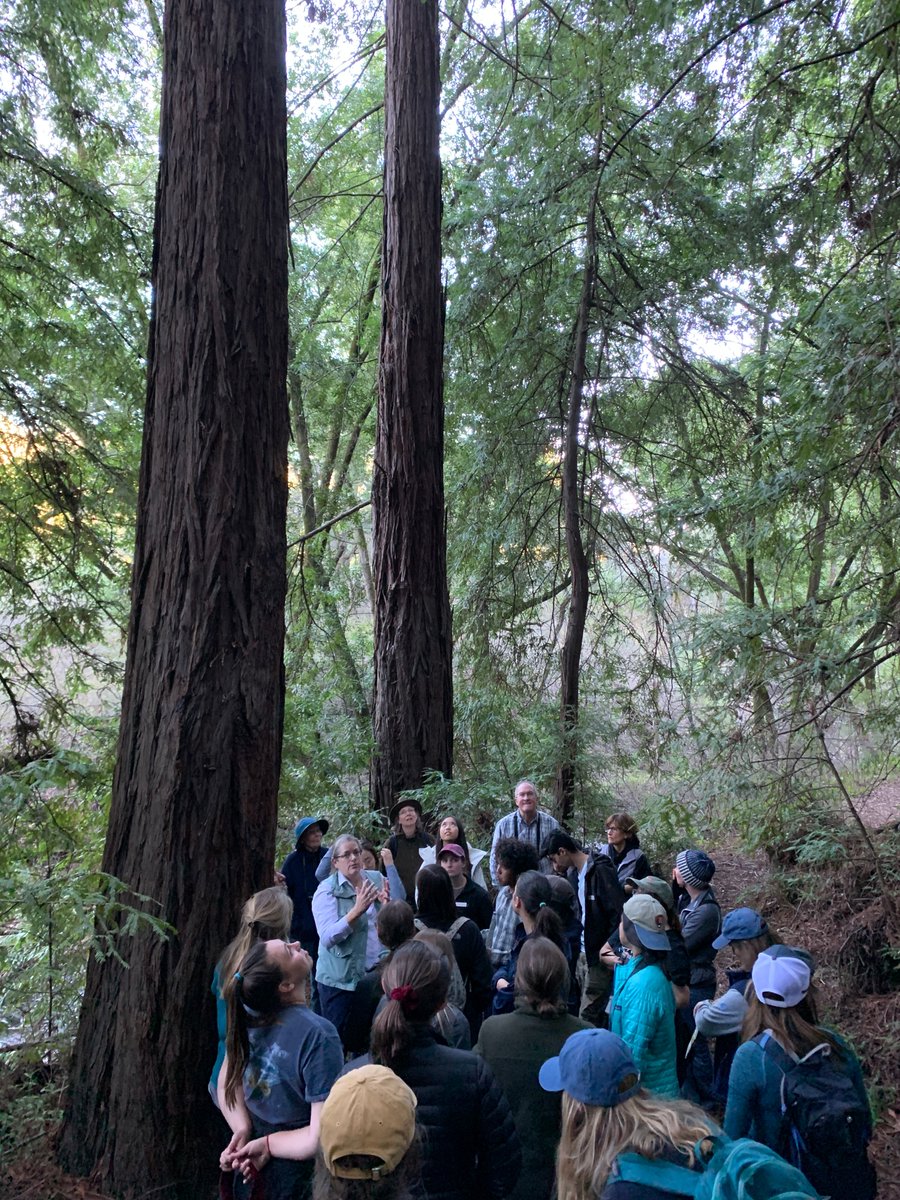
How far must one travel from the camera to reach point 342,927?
404 centimetres

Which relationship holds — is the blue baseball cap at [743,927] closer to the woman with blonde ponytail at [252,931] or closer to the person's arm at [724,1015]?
the person's arm at [724,1015]

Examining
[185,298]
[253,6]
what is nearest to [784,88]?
[253,6]

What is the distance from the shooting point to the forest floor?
3.21 meters

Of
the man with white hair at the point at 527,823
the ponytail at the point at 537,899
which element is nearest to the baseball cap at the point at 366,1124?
the ponytail at the point at 537,899

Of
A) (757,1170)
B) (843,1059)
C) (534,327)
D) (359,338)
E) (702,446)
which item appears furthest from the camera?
(359,338)

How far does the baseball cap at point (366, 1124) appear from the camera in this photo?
1.90 metres

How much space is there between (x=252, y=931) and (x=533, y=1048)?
3.62ft

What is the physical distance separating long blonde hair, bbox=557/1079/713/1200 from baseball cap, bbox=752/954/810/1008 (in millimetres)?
714

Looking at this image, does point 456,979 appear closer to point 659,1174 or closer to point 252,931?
point 252,931

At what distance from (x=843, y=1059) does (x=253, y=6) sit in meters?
5.09

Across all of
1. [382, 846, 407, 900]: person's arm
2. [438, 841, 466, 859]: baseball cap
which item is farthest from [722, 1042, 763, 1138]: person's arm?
[382, 846, 407, 900]: person's arm

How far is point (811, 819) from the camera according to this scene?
7457 millimetres

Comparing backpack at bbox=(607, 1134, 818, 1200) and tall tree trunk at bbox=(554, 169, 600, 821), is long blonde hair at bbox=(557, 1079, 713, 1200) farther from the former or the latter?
tall tree trunk at bbox=(554, 169, 600, 821)

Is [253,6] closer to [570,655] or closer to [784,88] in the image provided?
[784,88]
